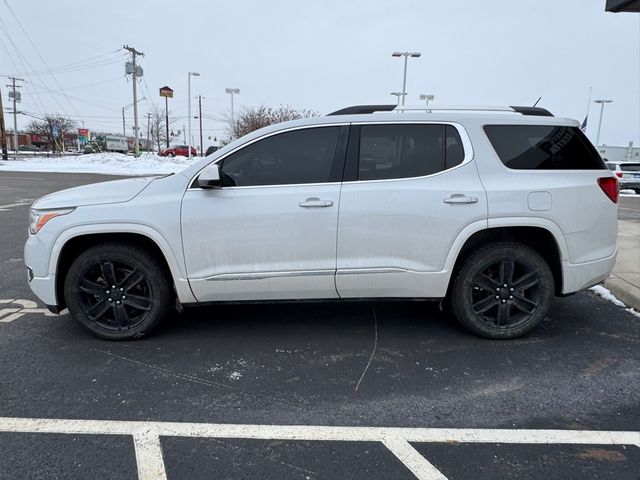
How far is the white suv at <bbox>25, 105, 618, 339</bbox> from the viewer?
3.81 meters

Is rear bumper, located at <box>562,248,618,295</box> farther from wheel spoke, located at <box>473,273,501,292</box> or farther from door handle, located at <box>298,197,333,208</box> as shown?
door handle, located at <box>298,197,333,208</box>

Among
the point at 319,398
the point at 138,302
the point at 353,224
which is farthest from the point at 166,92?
the point at 319,398

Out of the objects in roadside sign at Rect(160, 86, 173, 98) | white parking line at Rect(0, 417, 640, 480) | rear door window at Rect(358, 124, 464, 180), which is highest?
roadside sign at Rect(160, 86, 173, 98)

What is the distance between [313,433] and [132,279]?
6.70 ft

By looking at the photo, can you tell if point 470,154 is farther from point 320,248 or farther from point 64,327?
point 64,327

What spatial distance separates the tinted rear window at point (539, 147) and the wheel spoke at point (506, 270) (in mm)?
761

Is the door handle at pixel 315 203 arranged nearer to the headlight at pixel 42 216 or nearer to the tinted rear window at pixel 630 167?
the headlight at pixel 42 216

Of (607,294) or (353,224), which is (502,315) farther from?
(607,294)

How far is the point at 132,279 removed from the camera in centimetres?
399

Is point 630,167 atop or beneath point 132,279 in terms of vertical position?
atop

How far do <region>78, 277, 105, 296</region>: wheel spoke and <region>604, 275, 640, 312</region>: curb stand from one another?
5100mm

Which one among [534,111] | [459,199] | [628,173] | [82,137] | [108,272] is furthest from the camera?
[82,137]

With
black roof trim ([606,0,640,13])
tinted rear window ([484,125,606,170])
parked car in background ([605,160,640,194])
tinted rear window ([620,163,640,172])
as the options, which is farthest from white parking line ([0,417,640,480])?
tinted rear window ([620,163,640,172])

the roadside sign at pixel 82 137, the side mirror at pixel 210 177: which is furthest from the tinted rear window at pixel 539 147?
the roadside sign at pixel 82 137
